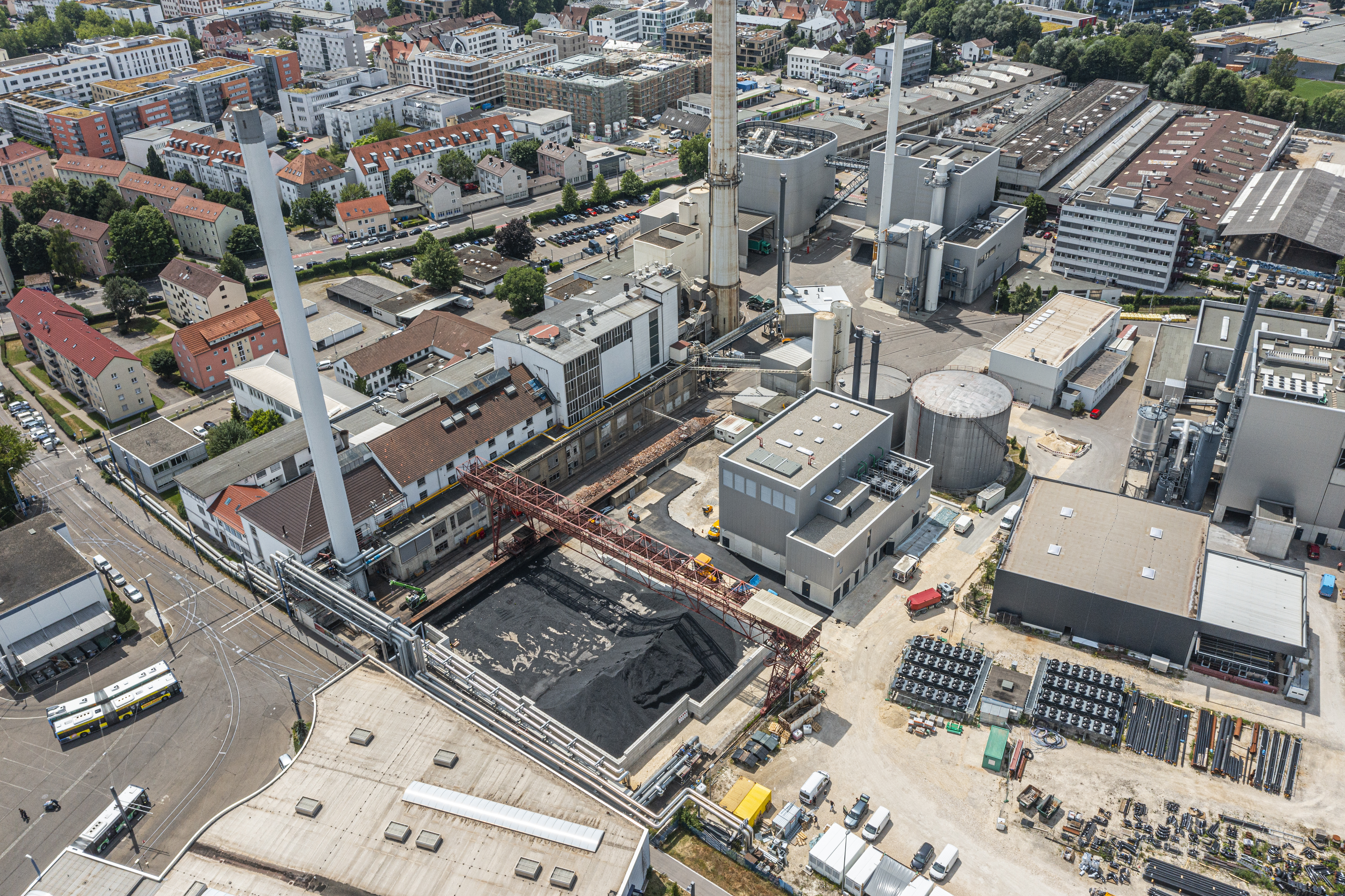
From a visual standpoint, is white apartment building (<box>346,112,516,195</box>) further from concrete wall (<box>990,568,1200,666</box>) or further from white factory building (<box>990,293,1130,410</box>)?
concrete wall (<box>990,568,1200,666</box>)

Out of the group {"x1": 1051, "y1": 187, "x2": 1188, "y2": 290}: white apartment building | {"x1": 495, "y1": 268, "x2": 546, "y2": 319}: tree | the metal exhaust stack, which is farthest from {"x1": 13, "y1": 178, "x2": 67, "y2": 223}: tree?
the metal exhaust stack

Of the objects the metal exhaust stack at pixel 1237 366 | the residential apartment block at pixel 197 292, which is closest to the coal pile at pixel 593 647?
the metal exhaust stack at pixel 1237 366

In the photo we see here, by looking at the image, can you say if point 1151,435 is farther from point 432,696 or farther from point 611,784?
point 432,696

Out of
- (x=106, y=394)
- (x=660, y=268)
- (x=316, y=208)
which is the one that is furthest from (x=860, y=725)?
(x=316, y=208)

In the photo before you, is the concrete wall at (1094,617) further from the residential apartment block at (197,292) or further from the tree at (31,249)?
the tree at (31,249)

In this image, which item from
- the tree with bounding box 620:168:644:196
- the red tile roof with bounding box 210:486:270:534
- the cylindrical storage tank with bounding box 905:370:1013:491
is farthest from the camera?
the tree with bounding box 620:168:644:196
